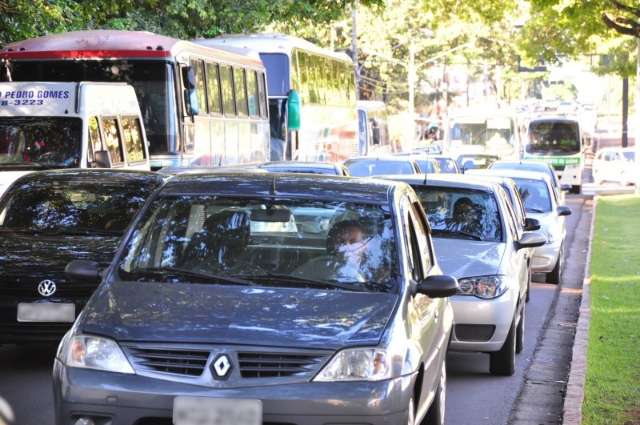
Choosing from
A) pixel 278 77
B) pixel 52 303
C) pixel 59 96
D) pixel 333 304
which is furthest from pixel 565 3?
pixel 333 304

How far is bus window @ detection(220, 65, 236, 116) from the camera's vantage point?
2347 cm

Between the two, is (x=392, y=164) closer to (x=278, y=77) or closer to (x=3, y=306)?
(x=278, y=77)

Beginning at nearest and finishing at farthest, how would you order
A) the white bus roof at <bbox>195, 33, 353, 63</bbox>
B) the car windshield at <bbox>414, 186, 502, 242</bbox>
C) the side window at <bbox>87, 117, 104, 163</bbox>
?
the car windshield at <bbox>414, 186, 502, 242</bbox>, the side window at <bbox>87, 117, 104, 163</bbox>, the white bus roof at <bbox>195, 33, 353, 63</bbox>

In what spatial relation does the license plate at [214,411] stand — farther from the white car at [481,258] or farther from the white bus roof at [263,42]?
the white bus roof at [263,42]

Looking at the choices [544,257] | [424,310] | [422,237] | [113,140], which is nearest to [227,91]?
[113,140]

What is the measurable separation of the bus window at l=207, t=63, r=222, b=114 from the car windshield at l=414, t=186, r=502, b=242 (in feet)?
34.0

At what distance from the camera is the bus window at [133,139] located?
1733 centimetres

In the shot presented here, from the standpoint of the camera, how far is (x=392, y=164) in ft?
76.2

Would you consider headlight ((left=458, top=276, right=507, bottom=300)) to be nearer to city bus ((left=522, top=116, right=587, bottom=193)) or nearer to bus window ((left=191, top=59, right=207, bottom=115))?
bus window ((left=191, top=59, right=207, bottom=115))

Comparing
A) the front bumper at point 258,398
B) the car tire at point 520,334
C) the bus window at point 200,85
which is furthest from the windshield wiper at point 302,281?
the bus window at point 200,85

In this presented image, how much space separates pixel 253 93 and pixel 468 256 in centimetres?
1505

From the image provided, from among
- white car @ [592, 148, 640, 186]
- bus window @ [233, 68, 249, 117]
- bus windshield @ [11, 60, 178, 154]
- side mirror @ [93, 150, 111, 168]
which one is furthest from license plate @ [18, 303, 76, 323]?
white car @ [592, 148, 640, 186]

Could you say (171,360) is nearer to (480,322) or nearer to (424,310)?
(424,310)

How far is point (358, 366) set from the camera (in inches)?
244
